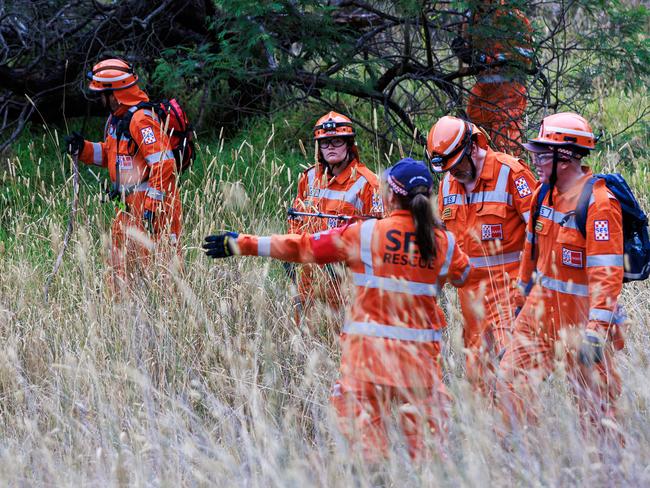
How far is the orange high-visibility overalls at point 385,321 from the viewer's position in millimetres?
3908

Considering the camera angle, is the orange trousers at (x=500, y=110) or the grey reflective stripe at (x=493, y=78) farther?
the orange trousers at (x=500, y=110)

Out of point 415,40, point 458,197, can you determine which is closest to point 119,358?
point 458,197

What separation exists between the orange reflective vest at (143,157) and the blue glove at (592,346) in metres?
3.24

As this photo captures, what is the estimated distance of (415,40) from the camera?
8.35 m

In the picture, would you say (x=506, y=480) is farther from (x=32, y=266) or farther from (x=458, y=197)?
(x=32, y=266)

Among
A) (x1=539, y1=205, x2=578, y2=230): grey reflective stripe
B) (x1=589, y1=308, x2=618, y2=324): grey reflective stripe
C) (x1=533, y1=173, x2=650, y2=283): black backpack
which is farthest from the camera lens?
(x1=539, y1=205, x2=578, y2=230): grey reflective stripe

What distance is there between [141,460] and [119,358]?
1483mm

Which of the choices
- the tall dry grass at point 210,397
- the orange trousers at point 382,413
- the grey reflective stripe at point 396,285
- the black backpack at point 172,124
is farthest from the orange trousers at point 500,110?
the orange trousers at point 382,413

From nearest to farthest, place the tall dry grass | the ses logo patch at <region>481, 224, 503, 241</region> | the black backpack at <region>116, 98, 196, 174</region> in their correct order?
the tall dry grass < the ses logo patch at <region>481, 224, 503, 241</region> < the black backpack at <region>116, 98, 196, 174</region>

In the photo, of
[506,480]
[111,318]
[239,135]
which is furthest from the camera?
[239,135]

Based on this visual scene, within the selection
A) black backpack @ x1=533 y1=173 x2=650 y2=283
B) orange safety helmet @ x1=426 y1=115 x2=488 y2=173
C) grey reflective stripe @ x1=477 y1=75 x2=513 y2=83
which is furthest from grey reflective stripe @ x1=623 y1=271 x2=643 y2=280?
grey reflective stripe @ x1=477 y1=75 x2=513 y2=83

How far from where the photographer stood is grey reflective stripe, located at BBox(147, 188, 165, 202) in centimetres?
659

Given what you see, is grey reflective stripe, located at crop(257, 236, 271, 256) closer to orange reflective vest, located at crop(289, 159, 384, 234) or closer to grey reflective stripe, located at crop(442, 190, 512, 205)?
grey reflective stripe, located at crop(442, 190, 512, 205)

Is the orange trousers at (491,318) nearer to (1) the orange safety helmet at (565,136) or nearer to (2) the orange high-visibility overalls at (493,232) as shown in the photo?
(2) the orange high-visibility overalls at (493,232)
